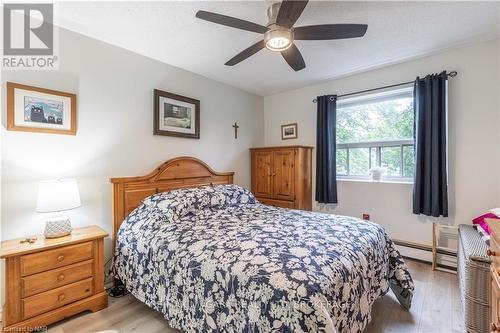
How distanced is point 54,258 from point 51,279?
0.50ft

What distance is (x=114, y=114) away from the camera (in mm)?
2438

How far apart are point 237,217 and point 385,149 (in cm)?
223

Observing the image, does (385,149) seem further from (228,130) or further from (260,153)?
(228,130)

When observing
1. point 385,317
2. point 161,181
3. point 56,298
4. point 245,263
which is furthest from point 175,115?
point 385,317

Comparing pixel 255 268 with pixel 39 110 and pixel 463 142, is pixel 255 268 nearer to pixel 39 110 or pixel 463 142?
pixel 39 110

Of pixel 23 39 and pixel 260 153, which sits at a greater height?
pixel 23 39

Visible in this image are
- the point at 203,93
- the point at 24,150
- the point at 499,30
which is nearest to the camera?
the point at 24,150

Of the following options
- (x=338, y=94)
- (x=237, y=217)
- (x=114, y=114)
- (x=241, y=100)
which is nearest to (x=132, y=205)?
(x=114, y=114)

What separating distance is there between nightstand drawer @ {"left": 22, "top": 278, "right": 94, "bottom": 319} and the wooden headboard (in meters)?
0.52

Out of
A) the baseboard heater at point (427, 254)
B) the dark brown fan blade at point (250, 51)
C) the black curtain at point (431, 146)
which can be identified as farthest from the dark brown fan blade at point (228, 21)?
the baseboard heater at point (427, 254)

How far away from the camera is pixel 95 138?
2301mm

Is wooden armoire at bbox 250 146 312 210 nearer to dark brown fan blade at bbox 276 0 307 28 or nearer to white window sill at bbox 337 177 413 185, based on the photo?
white window sill at bbox 337 177 413 185

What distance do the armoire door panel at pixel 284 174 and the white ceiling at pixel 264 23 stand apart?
1.20 metres

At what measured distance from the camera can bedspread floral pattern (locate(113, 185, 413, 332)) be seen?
1.16 meters
